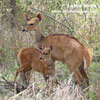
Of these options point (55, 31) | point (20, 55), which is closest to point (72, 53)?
point (20, 55)

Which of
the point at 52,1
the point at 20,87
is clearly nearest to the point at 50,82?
the point at 20,87

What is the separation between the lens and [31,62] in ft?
23.3

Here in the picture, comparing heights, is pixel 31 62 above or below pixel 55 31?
below

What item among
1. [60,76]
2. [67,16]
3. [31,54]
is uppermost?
[67,16]

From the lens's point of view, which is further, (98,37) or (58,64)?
(58,64)

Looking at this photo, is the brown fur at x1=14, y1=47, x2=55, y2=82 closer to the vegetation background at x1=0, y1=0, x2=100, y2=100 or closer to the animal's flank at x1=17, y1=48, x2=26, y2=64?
the animal's flank at x1=17, y1=48, x2=26, y2=64

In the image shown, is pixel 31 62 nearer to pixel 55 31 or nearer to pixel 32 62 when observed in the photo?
pixel 32 62

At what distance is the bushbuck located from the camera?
6.93m

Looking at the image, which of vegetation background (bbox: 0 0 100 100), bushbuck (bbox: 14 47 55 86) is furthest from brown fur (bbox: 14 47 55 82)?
vegetation background (bbox: 0 0 100 100)

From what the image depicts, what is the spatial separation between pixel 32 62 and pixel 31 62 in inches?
1.1

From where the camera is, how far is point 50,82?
6.38m

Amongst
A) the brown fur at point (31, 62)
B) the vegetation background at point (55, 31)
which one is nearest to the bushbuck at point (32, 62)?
the brown fur at point (31, 62)

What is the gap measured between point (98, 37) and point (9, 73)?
2519mm

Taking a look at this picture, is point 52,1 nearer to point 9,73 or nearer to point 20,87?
point 9,73
